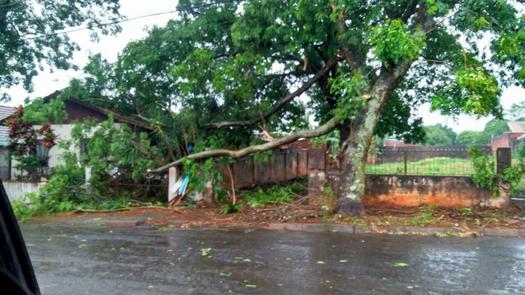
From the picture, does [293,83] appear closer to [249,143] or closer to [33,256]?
[249,143]

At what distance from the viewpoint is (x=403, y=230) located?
35.1ft

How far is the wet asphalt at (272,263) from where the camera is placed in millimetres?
6270

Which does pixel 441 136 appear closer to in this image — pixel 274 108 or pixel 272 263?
pixel 274 108

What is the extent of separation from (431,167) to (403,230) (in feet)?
9.59

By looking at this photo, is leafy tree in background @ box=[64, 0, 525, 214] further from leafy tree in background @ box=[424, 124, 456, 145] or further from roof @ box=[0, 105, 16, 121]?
leafy tree in background @ box=[424, 124, 456, 145]

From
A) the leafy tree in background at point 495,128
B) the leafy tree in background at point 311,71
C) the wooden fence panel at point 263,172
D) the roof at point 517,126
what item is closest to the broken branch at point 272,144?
the leafy tree in background at point 311,71

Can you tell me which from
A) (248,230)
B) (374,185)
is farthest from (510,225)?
(248,230)

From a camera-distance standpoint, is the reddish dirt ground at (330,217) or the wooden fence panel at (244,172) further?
the wooden fence panel at (244,172)

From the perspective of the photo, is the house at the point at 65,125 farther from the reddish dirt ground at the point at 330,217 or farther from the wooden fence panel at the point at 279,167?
the reddish dirt ground at the point at 330,217

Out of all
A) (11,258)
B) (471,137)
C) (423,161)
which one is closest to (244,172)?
(423,161)

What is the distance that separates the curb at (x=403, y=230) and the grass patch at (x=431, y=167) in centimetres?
245

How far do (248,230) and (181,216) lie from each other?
2.82 meters

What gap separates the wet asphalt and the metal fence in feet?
10.3

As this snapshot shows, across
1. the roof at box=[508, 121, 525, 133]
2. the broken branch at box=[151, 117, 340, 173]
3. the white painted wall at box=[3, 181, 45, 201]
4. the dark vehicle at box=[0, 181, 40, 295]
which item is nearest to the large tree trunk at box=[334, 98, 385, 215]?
the broken branch at box=[151, 117, 340, 173]
